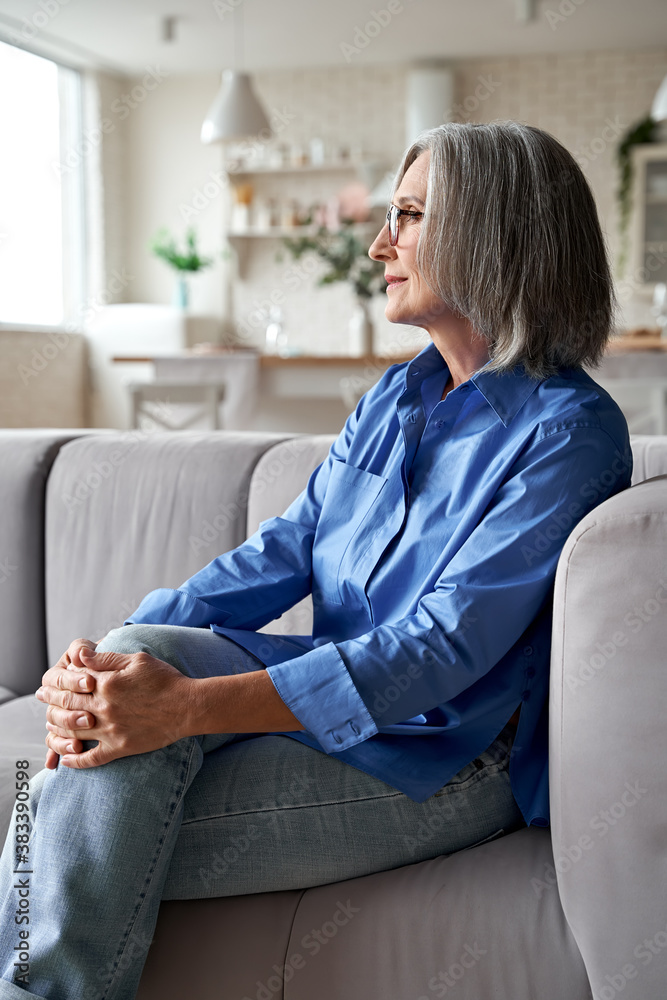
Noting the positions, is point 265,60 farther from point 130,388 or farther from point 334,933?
point 334,933

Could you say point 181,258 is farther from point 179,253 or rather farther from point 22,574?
point 22,574

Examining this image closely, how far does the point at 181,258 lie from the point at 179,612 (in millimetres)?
5910

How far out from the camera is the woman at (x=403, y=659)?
995 mm

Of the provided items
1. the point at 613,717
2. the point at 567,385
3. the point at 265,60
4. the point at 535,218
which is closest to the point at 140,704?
the point at 613,717

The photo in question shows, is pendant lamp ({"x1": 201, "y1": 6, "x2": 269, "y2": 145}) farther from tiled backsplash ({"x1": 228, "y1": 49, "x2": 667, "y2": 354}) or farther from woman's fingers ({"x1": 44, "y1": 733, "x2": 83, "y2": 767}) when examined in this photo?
woman's fingers ({"x1": 44, "y1": 733, "x2": 83, "y2": 767})

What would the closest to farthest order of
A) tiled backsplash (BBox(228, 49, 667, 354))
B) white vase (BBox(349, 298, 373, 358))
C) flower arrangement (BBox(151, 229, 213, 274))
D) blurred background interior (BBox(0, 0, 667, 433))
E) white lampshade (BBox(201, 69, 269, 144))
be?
white lampshade (BBox(201, 69, 269, 144)) → white vase (BBox(349, 298, 373, 358)) → blurred background interior (BBox(0, 0, 667, 433)) → tiled backsplash (BBox(228, 49, 667, 354)) → flower arrangement (BBox(151, 229, 213, 274))

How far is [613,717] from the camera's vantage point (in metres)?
0.98

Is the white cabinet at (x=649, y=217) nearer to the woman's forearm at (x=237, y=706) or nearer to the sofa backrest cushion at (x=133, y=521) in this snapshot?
the sofa backrest cushion at (x=133, y=521)

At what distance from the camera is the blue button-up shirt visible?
104cm

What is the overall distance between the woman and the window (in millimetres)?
5626

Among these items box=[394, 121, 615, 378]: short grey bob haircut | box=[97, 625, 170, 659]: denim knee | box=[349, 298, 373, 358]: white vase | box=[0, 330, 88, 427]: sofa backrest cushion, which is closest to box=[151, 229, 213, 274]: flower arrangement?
box=[0, 330, 88, 427]: sofa backrest cushion

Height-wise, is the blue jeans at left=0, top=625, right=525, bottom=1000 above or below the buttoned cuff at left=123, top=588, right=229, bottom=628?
below

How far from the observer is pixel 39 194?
21.8ft

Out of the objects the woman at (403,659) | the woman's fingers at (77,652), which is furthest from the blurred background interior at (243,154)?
the woman's fingers at (77,652)
